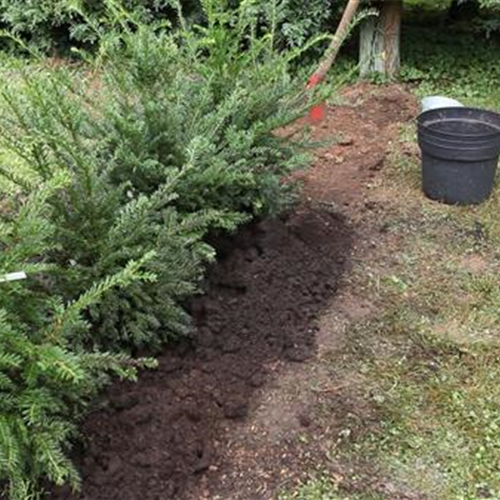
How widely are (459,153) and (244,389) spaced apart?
1739mm

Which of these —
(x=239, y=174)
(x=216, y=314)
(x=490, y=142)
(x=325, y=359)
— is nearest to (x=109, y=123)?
(x=239, y=174)

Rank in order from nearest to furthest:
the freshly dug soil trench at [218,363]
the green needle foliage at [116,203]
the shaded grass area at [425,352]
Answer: the green needle foliage at [116,203] → the freshly dug soil trench at [218,363] → the shaded grass area at [425,352]

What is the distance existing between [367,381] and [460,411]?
12.5 inches

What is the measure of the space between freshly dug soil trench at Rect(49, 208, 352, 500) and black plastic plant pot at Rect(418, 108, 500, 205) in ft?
1.99

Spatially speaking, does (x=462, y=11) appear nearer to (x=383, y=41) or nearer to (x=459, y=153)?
(x=383, y=41)

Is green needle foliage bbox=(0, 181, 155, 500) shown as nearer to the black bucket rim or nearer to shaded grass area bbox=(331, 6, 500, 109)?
the black bucket rim

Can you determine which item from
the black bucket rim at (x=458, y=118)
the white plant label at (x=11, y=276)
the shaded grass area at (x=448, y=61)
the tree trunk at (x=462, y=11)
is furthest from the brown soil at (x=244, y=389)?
the tree trunk at (x=462, y=11)

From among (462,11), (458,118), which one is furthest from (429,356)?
(462,11)

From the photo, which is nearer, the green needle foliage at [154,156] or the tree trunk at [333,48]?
the green needle foliage at [154,156]

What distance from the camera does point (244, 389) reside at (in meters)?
2.46

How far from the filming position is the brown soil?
2.13m

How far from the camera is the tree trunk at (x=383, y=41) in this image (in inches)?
207

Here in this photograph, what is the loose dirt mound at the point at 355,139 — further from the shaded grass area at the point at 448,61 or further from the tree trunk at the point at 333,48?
the tree trunk at the point at 333,48

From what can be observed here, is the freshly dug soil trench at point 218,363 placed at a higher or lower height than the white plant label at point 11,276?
A: lower
